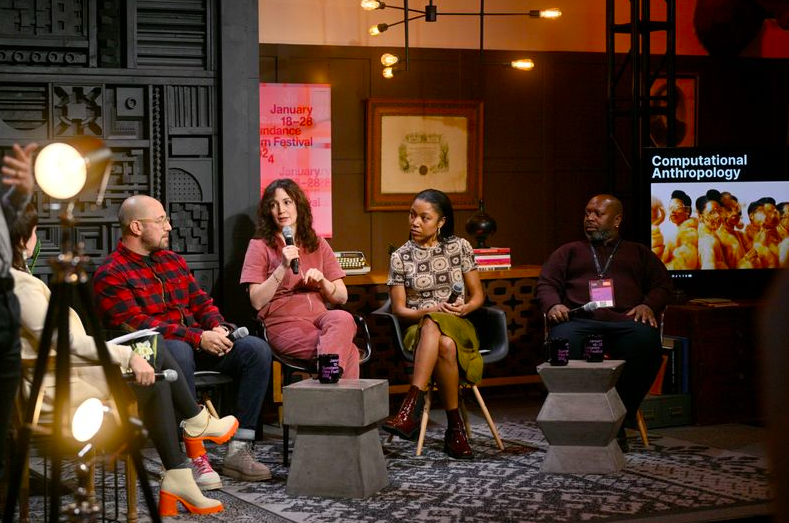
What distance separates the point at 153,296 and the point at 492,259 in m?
2.68

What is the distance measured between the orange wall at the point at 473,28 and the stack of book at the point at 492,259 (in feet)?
5.97

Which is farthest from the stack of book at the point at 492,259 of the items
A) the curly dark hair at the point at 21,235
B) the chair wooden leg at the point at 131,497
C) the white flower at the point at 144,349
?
the curly dark hair at the point at 21,235

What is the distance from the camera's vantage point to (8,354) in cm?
294

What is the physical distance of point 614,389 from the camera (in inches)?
199

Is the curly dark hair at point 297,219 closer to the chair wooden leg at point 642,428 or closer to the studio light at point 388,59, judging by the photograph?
the chair wooden leg at point 642,428

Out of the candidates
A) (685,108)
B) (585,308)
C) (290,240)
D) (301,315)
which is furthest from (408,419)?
(685,108)

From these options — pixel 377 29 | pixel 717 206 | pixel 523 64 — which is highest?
pixel 377 29

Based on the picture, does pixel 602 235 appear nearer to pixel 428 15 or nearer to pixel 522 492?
pixel 522 492

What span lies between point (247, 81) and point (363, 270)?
147 centimetres

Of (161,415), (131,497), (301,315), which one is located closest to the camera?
(131,497)

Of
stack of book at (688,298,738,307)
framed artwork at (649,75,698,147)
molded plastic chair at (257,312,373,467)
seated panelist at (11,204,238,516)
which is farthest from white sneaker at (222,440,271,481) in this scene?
framed artwork at (649,75,698,147)

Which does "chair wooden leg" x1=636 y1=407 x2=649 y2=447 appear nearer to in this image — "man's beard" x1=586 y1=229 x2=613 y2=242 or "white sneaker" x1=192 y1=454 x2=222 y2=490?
"man's beard" x1=586 y1=229 x2=613 y2=242

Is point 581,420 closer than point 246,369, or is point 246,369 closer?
point 581,420

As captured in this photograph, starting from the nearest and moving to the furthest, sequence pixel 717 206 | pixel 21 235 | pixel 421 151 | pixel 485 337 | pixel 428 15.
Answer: pixel 21 235, pixel 485 337, pixel 717 206, pixel 428 15, pixel 421 151
